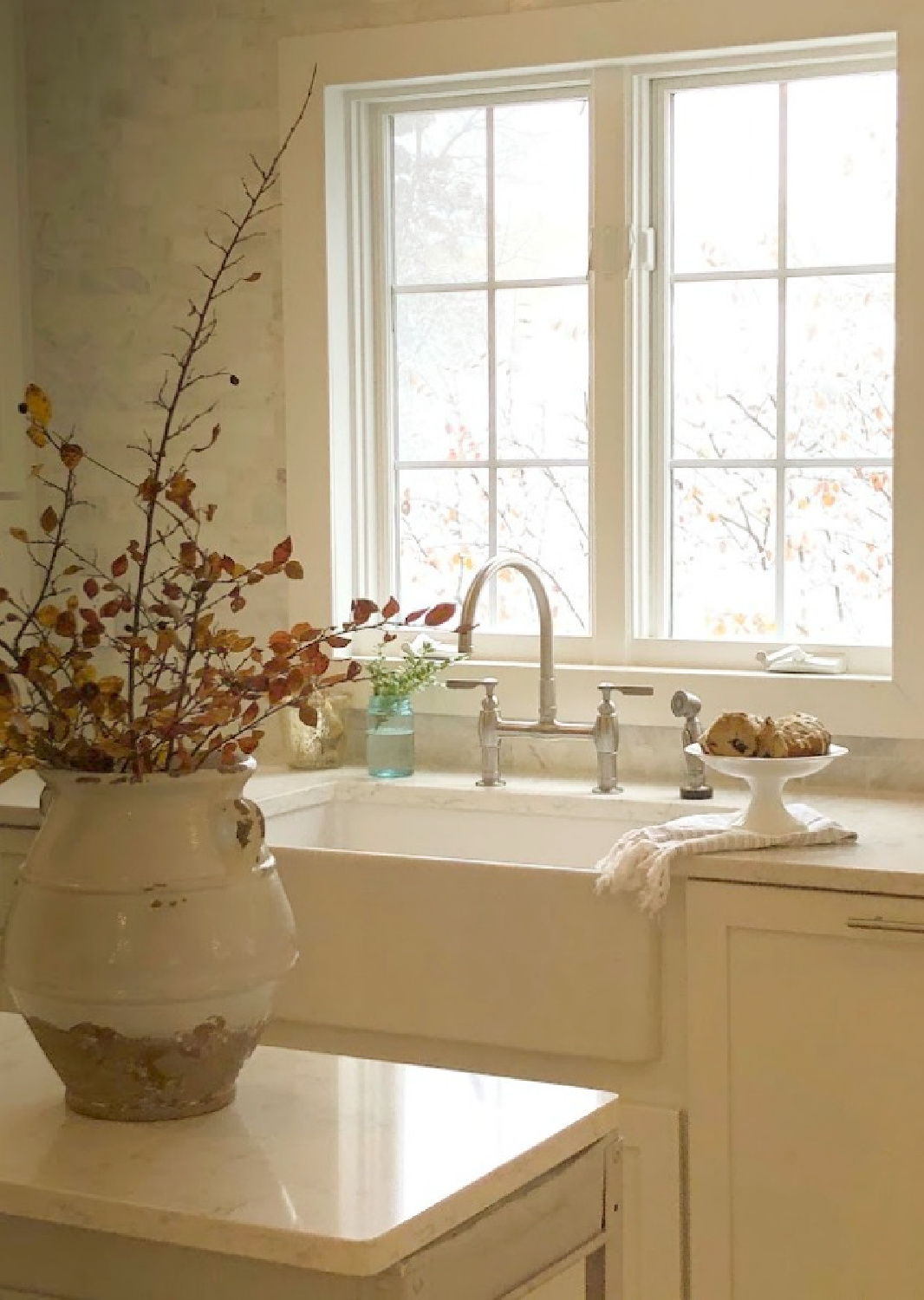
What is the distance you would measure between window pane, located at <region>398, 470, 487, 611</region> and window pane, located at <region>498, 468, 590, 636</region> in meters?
0.06

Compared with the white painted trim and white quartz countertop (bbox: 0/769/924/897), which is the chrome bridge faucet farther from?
the white painted trim

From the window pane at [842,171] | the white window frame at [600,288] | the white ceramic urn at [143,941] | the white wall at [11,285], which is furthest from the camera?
the white wall at [11,285]

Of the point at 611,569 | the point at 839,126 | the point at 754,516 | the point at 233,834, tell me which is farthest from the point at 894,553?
the point at 233,834

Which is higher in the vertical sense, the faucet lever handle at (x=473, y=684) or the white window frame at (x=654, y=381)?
the white window frame at (x=654, y=381)

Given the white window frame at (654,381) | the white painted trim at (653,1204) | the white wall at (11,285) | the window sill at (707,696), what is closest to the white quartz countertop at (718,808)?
the window sill at (707,696)

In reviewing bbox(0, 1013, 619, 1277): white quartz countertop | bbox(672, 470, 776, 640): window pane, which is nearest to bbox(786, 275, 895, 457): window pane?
bbox(672, 470, 776, 640): window pane

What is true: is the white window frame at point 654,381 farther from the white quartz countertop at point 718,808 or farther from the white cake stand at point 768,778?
the white cake stand at point 768,778

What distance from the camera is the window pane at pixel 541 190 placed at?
3.54 meters

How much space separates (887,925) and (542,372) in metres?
1.42

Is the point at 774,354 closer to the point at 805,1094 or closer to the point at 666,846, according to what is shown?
the point at 666,846

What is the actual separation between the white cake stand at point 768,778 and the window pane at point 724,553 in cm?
70

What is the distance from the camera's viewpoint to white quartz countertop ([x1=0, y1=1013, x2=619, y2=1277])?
126 cm

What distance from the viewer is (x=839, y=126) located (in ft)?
10.9

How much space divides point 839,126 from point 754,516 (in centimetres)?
70
